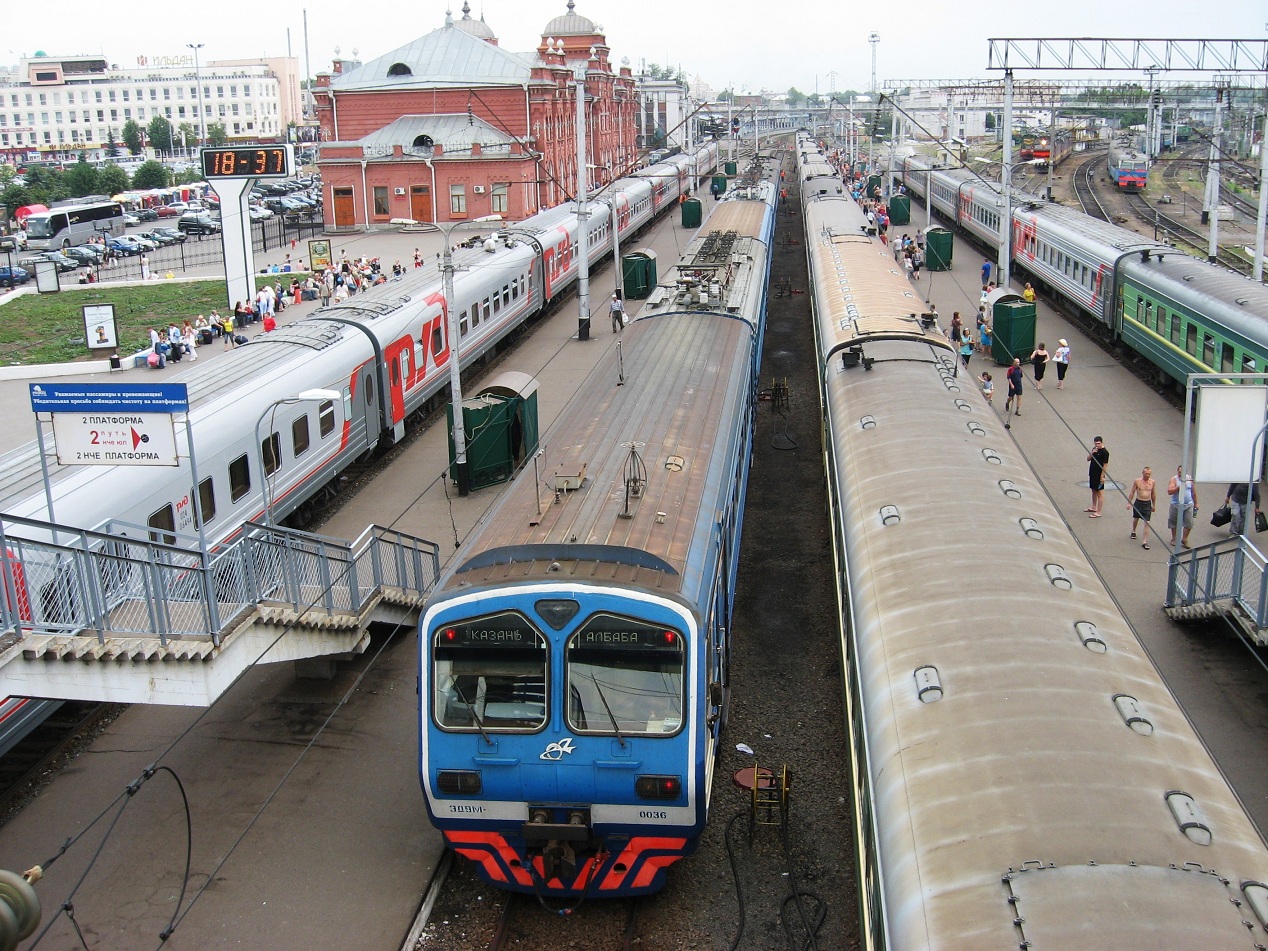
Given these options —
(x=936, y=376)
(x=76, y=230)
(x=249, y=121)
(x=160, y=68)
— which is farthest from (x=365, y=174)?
(x=160, y=68)

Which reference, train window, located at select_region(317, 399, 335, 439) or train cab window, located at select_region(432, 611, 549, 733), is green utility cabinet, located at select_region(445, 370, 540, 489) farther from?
train cab window, located at select_region(432, 611, 549, 733)

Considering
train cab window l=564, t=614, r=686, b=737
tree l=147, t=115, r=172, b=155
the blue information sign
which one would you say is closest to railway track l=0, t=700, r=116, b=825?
the blue information sign

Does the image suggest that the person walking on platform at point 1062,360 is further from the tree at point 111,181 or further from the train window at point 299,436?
the tree at point 111,181

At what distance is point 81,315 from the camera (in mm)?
39031

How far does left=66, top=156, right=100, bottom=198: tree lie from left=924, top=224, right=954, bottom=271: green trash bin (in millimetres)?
66704

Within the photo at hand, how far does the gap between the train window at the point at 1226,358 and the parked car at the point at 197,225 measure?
203 ft

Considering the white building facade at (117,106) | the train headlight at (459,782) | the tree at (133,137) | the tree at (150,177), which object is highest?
the white building facade at (117,106)

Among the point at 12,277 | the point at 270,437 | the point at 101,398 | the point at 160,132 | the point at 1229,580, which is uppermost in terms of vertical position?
the point at 160,132

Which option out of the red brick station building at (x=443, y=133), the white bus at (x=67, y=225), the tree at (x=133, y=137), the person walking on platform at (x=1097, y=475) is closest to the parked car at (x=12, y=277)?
the white bus at (x=67, y=225)

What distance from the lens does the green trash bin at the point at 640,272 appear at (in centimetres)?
4331

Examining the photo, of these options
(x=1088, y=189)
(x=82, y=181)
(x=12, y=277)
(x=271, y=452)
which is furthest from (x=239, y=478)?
(x=82, y=181)

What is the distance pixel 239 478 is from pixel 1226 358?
18583 mm

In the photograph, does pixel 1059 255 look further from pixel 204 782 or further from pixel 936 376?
pixel 204 782

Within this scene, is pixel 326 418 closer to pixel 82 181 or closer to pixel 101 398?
pixel 101 398
